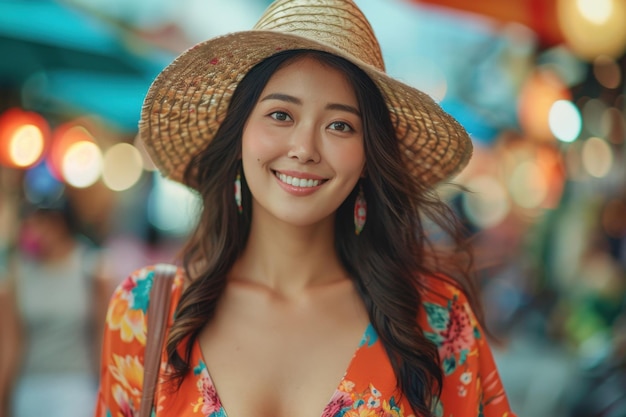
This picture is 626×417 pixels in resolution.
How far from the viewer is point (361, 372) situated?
7.91 feet

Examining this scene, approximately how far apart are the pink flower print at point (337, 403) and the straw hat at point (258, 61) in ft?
2.73

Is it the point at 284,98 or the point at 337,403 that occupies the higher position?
the point at 284,98

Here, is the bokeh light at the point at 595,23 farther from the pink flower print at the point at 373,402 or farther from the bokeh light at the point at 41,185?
the bokeh light at the point at 41,185

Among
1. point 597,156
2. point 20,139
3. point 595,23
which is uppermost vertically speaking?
point 595,23

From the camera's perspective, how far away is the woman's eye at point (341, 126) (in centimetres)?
238

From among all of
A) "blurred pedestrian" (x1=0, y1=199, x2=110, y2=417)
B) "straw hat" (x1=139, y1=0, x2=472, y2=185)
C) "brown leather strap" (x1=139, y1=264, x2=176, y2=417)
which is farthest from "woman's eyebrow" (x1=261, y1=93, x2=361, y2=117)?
"blurred pedestrian" (x1=0, y1=199, x2=110, y2=417)

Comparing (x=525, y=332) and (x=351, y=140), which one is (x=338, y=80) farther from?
(x=525, y=332)

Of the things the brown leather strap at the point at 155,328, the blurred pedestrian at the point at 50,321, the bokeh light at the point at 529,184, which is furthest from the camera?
the bokeh light at the point at 529,184

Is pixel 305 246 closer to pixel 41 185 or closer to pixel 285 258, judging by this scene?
pixel 285 258

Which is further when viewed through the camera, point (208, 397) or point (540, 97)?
point (540, 97)

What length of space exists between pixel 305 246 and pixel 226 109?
1.64ft

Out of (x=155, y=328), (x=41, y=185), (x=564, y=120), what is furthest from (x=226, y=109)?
(x=41, y=185)

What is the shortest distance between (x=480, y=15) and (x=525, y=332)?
6298 mm

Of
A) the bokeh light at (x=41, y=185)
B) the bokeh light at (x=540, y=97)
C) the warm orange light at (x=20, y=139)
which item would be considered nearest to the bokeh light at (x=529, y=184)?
the bokeh light at (x=540, y=97)
